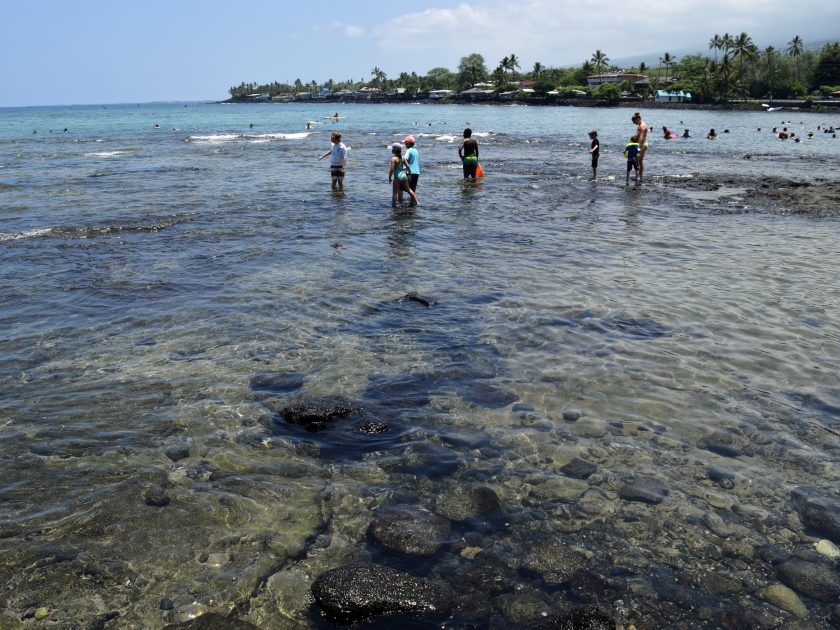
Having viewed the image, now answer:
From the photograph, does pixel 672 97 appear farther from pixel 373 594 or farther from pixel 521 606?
pixel 373 594

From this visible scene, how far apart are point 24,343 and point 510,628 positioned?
7.33 metres

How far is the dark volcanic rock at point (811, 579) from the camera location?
3.82m

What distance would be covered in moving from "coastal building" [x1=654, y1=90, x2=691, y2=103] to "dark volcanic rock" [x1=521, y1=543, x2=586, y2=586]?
141 m

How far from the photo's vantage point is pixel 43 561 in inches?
160

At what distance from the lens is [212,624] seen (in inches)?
142

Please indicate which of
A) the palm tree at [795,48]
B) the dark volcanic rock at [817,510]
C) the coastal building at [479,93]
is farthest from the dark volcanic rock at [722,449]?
the coastal building at [479,93]

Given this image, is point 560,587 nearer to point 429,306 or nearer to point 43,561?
point 43,561

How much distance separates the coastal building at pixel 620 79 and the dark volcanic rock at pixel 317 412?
158843mm

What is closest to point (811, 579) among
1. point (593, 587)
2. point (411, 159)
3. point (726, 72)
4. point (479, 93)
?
point (593, 587)

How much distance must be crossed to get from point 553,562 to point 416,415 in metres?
2.30

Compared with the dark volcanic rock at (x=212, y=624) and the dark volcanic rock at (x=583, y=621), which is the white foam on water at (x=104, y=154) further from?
the dark volcanic rock at (x=583, y=621)

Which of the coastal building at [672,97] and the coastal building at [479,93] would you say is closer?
the coastal building at [672,97]

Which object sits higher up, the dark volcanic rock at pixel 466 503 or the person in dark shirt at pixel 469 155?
the person in dark shirt at pixel 469 155

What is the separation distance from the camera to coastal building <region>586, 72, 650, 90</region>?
147m
